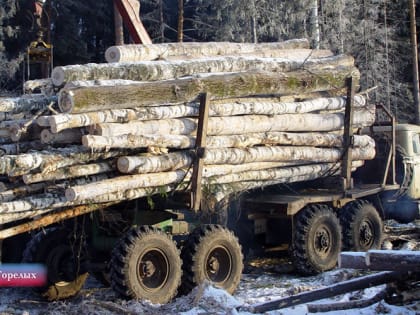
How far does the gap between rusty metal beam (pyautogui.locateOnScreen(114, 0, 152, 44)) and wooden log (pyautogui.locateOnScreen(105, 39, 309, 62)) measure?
4695 mm

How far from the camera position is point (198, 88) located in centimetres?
1019

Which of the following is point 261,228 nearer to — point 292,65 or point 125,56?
point 292,65

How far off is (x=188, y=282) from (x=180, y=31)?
67.2ft

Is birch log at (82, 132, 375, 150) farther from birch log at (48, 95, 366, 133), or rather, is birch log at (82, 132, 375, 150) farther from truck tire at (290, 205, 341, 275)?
truck tire at (290, 205, 341, 275)

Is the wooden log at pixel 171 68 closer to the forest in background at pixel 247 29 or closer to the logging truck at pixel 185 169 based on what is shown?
the logging truck at pixel 185 169

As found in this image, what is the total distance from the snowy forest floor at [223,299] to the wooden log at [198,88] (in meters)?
2.68

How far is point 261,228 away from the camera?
12.2 meters

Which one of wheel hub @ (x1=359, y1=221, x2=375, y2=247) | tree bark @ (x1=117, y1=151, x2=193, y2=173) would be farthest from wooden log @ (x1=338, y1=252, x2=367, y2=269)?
Result: wheel hub @ (x1=359, y1=221, x2=375, y2=247)

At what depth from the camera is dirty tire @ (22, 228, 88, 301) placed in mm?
10219

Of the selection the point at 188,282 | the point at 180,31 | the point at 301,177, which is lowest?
the point at 188,282

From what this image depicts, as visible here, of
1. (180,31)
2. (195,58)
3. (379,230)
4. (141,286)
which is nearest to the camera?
(141,286)


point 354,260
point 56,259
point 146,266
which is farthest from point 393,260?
Answer: point 56,259

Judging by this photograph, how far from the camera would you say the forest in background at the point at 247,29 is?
32.0 meters

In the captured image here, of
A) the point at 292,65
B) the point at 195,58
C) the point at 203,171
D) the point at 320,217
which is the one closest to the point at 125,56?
the point at 195,58
